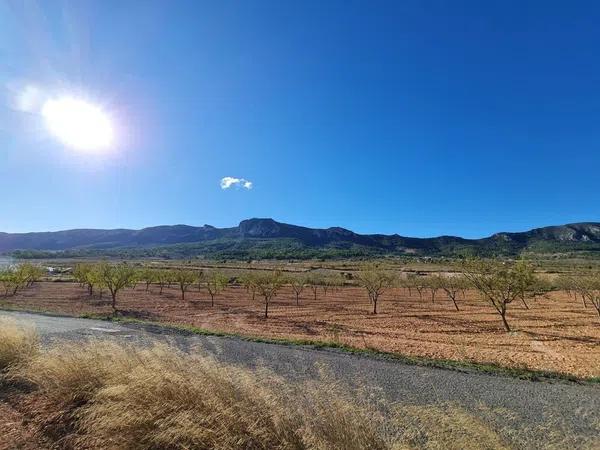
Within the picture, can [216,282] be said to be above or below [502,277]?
below

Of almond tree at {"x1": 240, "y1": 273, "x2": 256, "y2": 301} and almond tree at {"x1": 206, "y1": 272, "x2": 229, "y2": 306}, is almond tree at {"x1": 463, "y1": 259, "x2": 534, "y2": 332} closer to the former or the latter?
almond tree at {"x1": 240, "y1": 273, "x2": 256, "y2": 301}

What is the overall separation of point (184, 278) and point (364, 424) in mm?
46218

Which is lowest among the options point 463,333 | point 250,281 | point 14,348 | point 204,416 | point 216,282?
point 463,333

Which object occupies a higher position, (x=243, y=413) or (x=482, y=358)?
(x=243, y=413)

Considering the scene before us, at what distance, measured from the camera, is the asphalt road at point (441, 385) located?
25.9ft

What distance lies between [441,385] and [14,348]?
11464 millimetres

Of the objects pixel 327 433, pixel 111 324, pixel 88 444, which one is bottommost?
pixel 111 324

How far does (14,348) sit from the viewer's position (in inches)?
362

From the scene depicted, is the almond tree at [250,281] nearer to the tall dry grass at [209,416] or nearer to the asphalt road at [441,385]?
the asphalt road at [441,385]

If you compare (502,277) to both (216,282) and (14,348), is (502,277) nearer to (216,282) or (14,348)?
(14,348)

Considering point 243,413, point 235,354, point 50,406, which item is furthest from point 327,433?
point 235,354

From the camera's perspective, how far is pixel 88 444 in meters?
5.64

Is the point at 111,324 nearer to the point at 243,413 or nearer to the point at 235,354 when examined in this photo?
the point at 235,354

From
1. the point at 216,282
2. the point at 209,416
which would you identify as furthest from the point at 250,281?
the point at 209,416
